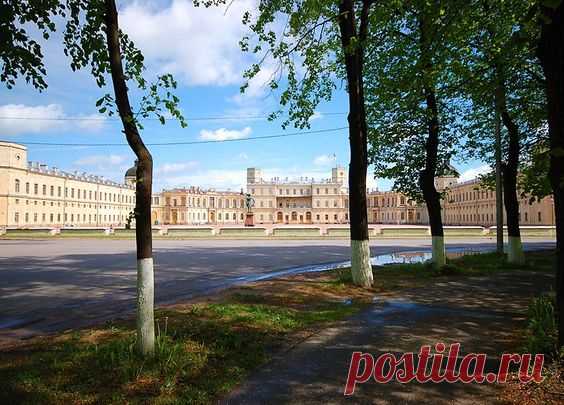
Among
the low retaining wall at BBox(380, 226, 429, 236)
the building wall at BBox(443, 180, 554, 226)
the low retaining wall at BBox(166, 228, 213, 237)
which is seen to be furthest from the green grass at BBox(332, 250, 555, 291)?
the building wall at BBox(443, 180, 554, 226)

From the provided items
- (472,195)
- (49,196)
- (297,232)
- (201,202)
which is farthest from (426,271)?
(201,202)

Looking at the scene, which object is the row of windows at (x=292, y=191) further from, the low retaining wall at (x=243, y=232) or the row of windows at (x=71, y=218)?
the low retaining wall at (x=243, y=232)

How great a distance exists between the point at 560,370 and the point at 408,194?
37.9ft

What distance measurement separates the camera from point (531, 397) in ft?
11.9

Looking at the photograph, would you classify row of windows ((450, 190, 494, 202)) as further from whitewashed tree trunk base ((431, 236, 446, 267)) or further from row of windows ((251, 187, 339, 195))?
whitewashed tree trunk base ((431, 236, 446, 267))

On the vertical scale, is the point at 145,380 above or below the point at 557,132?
below

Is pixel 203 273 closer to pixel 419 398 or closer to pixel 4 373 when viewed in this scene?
pixel 4 373

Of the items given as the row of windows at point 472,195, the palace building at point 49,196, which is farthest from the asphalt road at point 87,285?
the row of windows at point 472,195

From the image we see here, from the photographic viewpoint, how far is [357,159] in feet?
33.7

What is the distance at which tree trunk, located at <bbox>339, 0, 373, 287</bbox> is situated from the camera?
10.1 meters

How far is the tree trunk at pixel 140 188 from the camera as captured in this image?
183 inches

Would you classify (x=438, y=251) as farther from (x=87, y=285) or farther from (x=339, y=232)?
(x=339, y=232)

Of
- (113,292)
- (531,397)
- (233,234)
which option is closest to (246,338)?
(531,397)

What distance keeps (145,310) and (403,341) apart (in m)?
3.41
